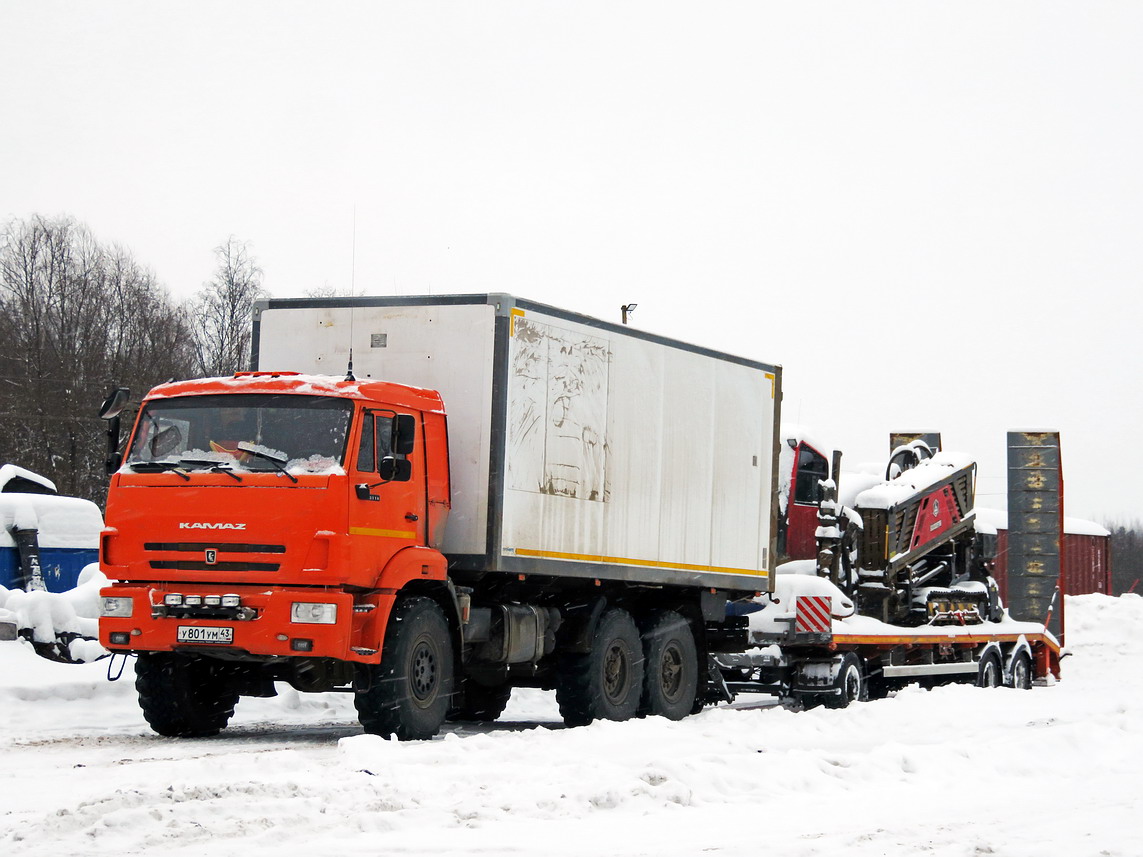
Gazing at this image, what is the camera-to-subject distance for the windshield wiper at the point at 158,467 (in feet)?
38.1

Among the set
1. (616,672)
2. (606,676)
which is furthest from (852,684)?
(606,676)

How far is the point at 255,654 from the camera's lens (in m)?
11.4

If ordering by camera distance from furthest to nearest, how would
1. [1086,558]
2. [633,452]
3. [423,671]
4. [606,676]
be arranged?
[1086,558]
[633,452]
[606,676]
[423,671]

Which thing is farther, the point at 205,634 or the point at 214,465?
the point at 214,465

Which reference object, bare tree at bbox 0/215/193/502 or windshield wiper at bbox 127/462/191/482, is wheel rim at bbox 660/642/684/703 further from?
bare tree at bbox 0/215/193/502

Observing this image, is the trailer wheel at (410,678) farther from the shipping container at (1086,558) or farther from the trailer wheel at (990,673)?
the shipping container at (1086,558)

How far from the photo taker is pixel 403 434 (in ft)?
39.2

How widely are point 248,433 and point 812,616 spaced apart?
7780mm

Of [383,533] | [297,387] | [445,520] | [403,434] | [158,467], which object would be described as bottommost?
[383,533]

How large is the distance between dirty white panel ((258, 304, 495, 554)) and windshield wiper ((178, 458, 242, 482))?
6.81ft

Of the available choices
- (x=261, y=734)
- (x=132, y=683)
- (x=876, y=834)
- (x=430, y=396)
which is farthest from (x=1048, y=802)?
(x=132, y=683)

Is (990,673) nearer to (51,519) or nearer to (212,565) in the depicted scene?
(212,565)

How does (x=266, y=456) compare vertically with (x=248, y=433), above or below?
below

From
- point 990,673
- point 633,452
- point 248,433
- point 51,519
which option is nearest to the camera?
point 248,433
